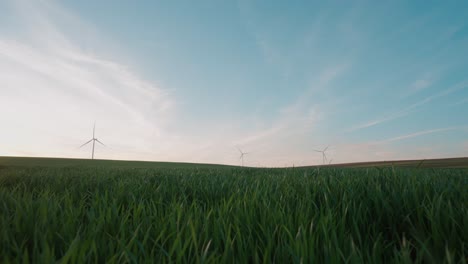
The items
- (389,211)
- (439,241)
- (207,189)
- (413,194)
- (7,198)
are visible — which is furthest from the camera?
(207,189)

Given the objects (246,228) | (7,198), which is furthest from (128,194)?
(246,228)

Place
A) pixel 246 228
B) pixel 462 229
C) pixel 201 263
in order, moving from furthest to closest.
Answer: pixel 246 228
pixel 462 229
pixel 201 263

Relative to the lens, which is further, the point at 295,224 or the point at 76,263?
the point at 295,224

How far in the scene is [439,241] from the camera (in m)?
1.51

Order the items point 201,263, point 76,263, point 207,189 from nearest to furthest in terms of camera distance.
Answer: point 201,263
point 76,263
point 207,189

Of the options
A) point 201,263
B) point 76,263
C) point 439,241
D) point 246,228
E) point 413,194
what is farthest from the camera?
point 413,194

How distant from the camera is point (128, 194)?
3.32 meters

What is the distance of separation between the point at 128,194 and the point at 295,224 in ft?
7.41

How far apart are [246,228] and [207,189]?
180 centimetres

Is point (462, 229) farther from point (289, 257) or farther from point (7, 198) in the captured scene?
point (7, 198)

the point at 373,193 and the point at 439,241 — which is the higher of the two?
the point at 373,193

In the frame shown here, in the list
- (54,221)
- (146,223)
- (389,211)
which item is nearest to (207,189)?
(146,223)

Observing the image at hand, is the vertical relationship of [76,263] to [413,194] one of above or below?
below

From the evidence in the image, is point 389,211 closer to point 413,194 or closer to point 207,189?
point 413,194
